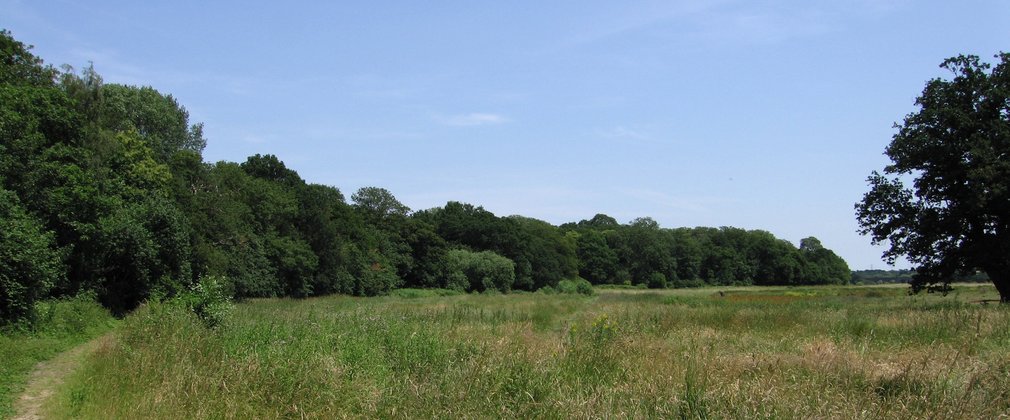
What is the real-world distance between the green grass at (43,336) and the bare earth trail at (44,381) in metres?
0.13

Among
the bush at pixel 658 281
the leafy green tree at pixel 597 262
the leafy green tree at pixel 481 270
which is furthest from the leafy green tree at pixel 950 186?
the leafy green tree at pixel 597 262

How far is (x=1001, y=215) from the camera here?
87.0 feet

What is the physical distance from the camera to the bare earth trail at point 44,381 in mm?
9047

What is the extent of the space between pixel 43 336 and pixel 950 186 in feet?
111

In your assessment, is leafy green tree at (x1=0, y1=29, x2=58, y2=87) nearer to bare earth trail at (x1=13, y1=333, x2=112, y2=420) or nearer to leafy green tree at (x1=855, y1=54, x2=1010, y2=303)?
bare earth trail at (x1=13, y1=333, x2=112, y2=420)

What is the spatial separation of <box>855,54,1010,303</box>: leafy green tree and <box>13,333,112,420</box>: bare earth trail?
96.7ft

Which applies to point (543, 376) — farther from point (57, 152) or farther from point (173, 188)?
point (173, 188)

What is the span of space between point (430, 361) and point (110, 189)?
24.0 m

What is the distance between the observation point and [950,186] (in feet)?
90.7

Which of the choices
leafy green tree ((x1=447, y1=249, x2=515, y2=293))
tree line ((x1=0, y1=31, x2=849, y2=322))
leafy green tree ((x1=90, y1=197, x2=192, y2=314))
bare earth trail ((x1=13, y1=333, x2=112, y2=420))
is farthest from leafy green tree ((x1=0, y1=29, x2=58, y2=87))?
leafy green tree ((x1=447, y1=249, x2=515, y2=293))

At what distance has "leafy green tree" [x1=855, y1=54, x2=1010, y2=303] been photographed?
25844 millimetres

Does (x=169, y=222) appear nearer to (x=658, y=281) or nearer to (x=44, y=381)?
(x=44, y=381)

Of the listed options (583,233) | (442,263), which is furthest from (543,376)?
(583,233)

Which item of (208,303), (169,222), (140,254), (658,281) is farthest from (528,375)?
(658,281)
